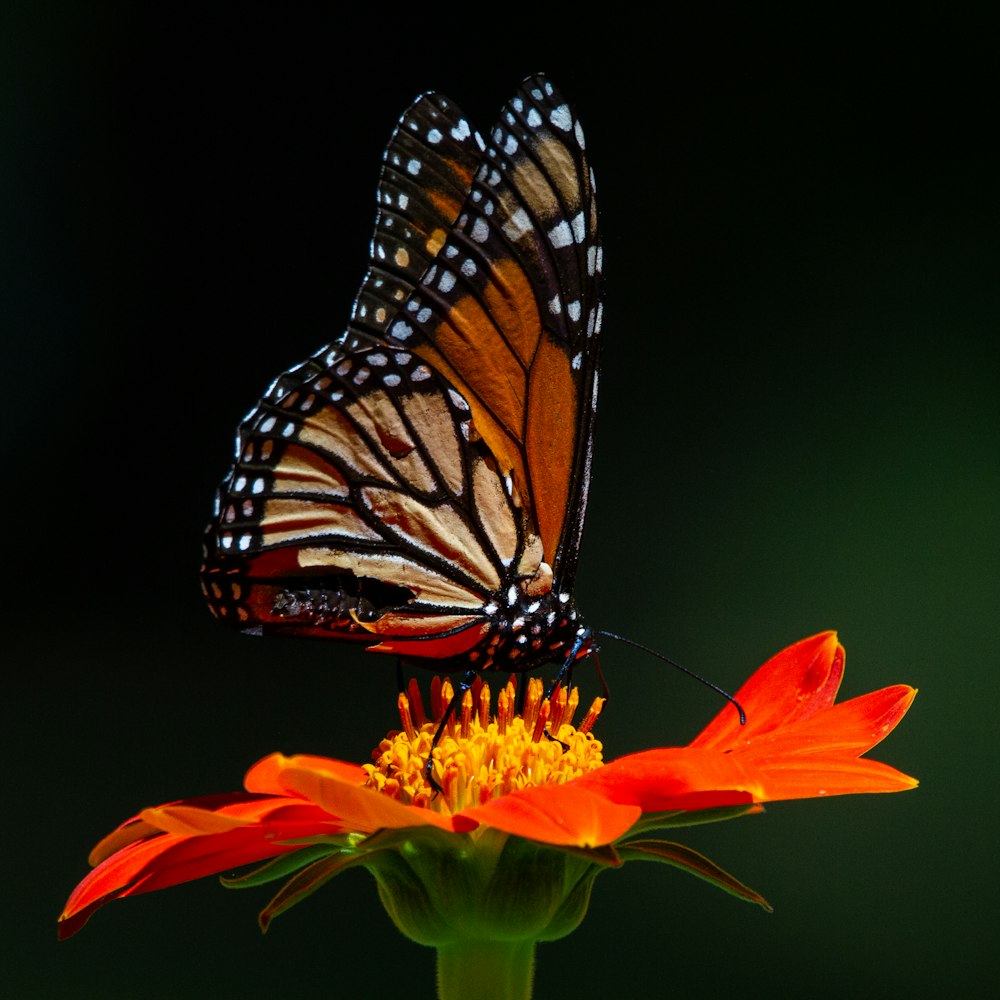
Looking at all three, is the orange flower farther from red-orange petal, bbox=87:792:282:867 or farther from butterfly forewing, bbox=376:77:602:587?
butterfly forewing, bbox=376:77:602:587

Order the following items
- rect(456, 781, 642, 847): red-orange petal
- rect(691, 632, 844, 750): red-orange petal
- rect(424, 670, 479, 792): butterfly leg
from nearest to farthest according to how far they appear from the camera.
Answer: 1. rect(456, 781, 642, 847): red-orange petal
2. rect(424, 670, 479, 792): butterfly leg
3. rect(691, 632, 844, 750): red-orange petal

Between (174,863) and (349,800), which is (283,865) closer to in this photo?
(174,863)

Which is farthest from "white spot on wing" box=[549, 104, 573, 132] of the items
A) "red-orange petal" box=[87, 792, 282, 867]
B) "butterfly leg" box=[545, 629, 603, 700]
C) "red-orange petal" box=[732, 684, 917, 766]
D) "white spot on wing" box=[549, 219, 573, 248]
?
"red-orange petal" box=[87, 792, 282, 867]

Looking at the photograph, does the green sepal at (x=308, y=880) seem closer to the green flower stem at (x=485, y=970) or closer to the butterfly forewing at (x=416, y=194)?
the green flower stem at (x=485, y=970)

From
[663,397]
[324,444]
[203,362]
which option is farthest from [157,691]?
[324,444]

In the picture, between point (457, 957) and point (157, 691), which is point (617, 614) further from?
point (457, 957)

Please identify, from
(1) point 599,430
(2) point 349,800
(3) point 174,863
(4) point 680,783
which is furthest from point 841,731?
(1) point 599,430
